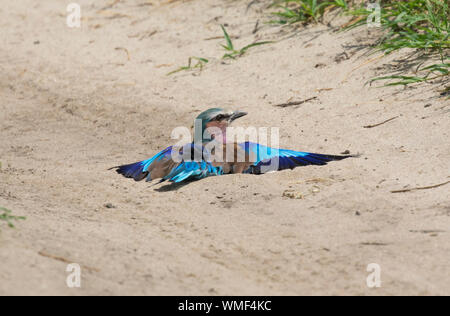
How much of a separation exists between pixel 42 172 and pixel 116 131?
99 cm

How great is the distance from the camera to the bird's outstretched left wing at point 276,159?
4.54m

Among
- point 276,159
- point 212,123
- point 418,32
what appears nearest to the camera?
point 276,159

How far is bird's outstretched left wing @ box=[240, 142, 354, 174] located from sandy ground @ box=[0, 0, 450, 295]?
6cm

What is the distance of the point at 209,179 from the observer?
4559 millimetres

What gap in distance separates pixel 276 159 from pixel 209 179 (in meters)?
0.47

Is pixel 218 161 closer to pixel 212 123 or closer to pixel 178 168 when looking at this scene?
pixel 178 168

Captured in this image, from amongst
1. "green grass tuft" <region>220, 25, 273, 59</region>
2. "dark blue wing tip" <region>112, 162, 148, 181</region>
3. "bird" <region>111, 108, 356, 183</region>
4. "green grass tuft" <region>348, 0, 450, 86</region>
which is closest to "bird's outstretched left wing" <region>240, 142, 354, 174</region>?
"bird" <region>111, 108, 356, 183</region>

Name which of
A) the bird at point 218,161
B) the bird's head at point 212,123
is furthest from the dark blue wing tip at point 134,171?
the bird's head at point 212,123

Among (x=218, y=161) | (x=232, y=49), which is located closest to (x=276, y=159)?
(x=218, y=161)

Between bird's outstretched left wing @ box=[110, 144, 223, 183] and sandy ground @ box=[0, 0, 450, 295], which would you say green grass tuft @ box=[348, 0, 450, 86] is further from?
bird's outstretched left wing @ box=[110, 144, 223, 183]

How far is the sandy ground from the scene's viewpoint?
323 cm

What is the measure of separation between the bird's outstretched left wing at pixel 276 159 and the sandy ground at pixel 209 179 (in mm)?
59
